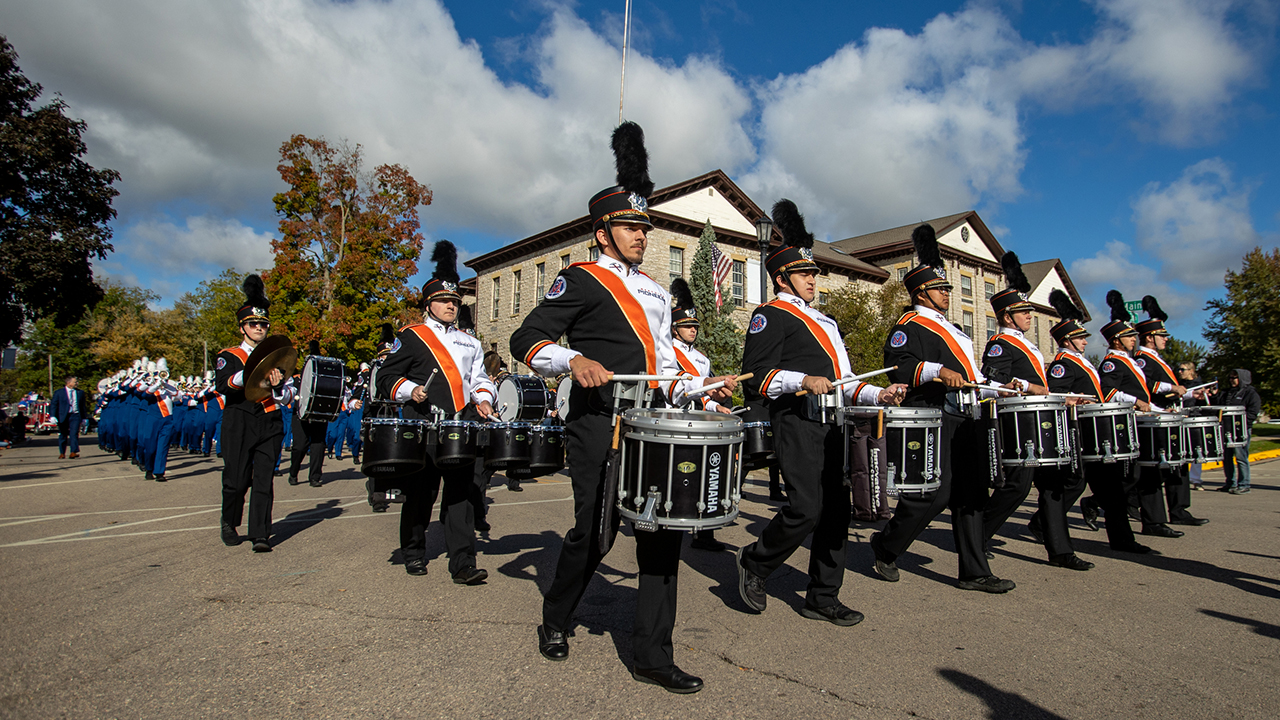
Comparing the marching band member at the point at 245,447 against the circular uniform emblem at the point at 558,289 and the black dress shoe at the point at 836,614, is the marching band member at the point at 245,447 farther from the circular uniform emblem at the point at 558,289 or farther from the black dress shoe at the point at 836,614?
the black dress shoe at the point at 836,614

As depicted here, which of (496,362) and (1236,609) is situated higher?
(496,362)

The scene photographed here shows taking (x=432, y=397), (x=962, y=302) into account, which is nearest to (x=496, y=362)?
(x=432, y=397)

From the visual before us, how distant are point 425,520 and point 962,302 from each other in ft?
151

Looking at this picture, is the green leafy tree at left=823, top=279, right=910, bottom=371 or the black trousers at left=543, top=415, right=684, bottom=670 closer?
the black trousers at left=543, top=415, right=684, bottom=670

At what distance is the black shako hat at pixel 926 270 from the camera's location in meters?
5.42

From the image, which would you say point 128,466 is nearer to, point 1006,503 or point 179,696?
point 179,696

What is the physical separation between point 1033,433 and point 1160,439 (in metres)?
2.54

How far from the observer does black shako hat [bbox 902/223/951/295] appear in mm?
5418

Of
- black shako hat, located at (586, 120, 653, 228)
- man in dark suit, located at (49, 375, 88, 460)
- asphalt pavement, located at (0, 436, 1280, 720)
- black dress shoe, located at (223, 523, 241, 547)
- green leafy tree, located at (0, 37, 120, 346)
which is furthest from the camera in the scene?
green leafy tree, located at (0, 37, 120, 346)

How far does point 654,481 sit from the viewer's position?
3.06 metres

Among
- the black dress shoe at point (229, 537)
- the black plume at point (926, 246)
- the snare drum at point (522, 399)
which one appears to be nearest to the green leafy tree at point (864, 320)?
the black plume at point (926, 246)

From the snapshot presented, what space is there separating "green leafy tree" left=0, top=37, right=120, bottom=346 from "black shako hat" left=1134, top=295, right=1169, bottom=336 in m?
27.2

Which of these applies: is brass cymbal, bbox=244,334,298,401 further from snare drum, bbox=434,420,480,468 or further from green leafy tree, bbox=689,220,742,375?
green leafy tree, bbox=689,220,742,375

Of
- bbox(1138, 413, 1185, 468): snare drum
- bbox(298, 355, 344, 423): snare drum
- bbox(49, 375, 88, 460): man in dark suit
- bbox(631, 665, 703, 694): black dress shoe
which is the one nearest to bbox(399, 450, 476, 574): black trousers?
bbox(298, 355, 344, 423): snare drum
